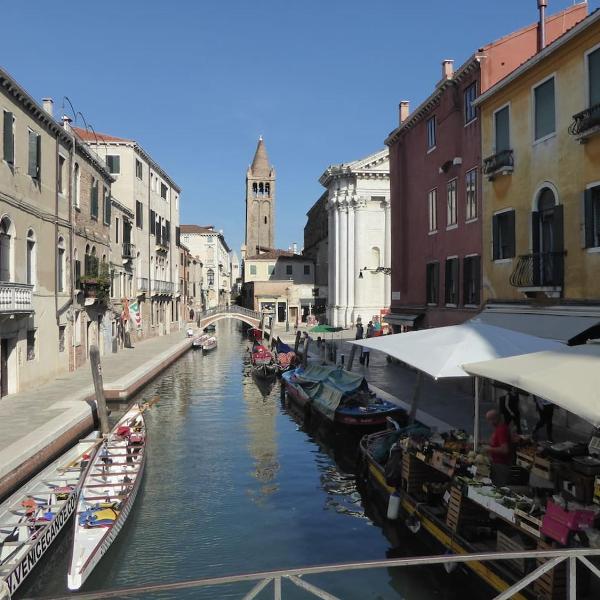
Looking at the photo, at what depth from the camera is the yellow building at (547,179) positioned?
46.6 feet

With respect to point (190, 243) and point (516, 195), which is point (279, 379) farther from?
point (190, 243)

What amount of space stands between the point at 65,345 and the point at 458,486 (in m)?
20.8

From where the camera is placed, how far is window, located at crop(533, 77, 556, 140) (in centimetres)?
1579

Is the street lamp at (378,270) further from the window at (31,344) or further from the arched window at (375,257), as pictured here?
the window at (31,344)

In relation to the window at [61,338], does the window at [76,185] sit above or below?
above

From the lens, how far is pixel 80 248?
27.8 m

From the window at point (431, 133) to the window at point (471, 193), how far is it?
4124 mm

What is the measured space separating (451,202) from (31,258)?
15.4 metres

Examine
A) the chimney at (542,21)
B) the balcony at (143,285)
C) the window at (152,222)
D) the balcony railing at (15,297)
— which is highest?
the chimney at (542,21)

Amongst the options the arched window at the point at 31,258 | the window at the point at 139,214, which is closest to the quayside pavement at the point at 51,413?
the arched window at the point at 31,258

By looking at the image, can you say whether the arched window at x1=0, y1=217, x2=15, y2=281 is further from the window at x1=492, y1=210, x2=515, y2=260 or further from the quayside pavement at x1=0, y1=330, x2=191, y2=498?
the window at x1=492, y1=210, x2=515, y2=260

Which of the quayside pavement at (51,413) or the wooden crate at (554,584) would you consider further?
the quayside pavement at (51,413)

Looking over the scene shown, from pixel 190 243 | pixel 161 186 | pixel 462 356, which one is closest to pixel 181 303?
pixel 161 186

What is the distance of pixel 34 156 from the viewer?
2141 cm
